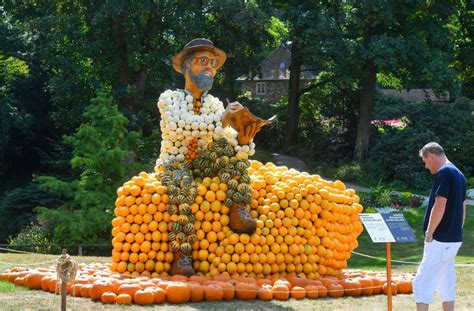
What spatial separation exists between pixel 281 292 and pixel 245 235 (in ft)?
3.31

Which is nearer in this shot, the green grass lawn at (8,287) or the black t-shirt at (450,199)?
the black t-shirt at (450,199)

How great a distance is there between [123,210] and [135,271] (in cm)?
76

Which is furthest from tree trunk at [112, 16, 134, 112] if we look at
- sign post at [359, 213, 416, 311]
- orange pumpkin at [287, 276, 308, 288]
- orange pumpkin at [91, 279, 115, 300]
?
sign post at [359, 213, 416, 311]

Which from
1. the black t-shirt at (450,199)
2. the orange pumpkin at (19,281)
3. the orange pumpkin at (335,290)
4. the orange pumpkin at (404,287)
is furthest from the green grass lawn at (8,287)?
the black t-shirt at (450,199)

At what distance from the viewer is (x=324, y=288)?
9312 millimetres

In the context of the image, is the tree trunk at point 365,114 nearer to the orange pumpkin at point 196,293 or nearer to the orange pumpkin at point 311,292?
the orange pumpkin at point 311,292

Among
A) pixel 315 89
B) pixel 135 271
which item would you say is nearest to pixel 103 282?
pixel 135 271

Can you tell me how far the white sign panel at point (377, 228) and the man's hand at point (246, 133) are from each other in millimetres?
2472

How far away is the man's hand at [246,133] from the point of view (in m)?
10.2

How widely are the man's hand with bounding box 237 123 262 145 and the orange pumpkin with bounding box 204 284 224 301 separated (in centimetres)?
221

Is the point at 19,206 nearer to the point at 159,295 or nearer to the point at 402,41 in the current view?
the point at 402,41

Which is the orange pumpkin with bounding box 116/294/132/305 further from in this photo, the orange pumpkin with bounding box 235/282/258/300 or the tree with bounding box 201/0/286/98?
the tree with bounding box 201/0/286/98

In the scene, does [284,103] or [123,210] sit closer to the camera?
[123,210]

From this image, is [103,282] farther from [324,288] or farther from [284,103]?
[284,103]
